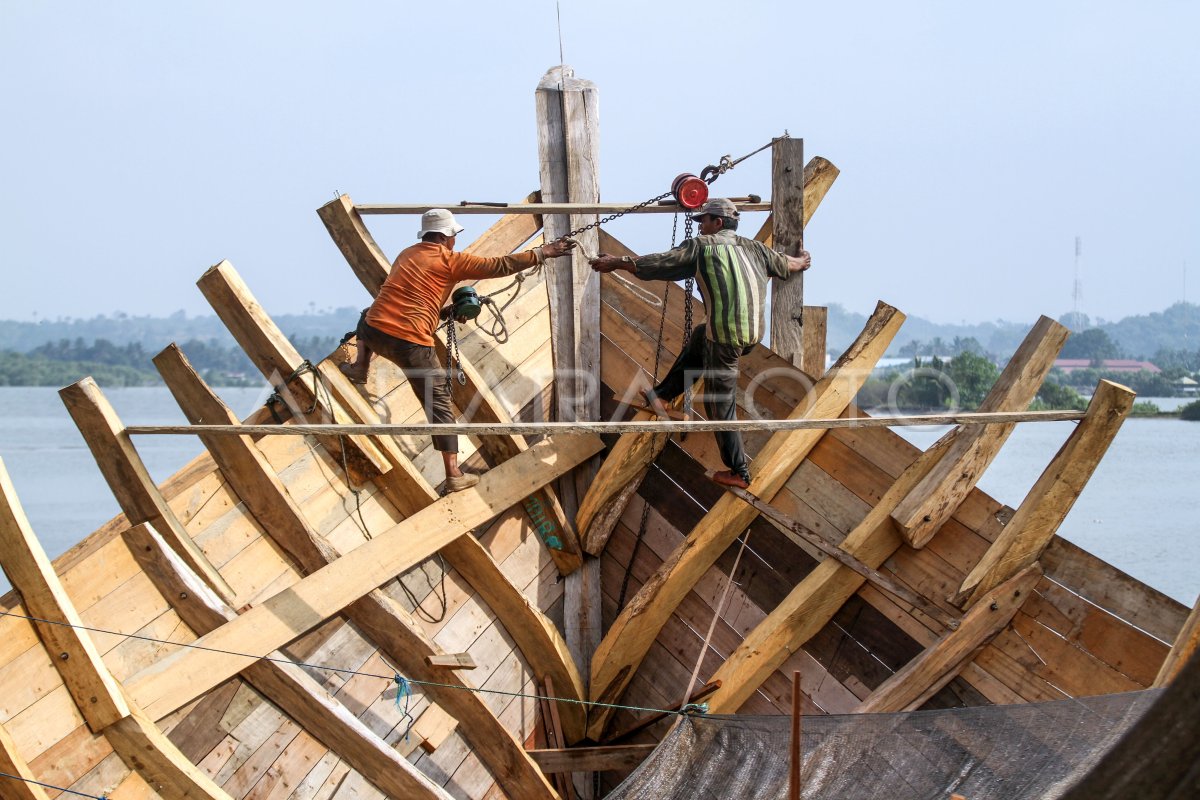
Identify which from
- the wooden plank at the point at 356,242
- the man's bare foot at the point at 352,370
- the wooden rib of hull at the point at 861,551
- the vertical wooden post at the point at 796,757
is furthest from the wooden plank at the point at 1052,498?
the wooden plank at the point at 356,242

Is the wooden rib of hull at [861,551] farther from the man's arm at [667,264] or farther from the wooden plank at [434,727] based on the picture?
the man's arm at [667,264]

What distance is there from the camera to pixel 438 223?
699cm

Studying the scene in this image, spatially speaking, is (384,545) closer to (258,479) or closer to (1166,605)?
(258,479)

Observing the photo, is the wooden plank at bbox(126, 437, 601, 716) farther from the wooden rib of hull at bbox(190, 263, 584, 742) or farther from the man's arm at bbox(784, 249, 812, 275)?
the man's arm at bbox(784, 249, 812, 275)

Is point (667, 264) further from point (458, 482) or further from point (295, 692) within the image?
point (295, 692)

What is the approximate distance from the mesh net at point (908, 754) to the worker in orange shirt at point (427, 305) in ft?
7.77

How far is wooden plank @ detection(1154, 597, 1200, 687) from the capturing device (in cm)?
534

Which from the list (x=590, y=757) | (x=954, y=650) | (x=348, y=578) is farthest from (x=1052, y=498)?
(x=348, y=578)

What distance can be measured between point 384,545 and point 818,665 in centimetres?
260

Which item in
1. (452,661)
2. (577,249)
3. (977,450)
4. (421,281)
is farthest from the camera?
(577,249)

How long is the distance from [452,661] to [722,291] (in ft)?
8.51

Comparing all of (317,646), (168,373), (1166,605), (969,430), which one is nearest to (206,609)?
(317,646)

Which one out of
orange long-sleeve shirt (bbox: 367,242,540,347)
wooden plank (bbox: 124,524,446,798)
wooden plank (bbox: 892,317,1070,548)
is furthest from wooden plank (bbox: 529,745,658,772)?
orange long-sleeve shirt (bbox: 367,242,540,347)

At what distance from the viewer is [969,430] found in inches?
261
